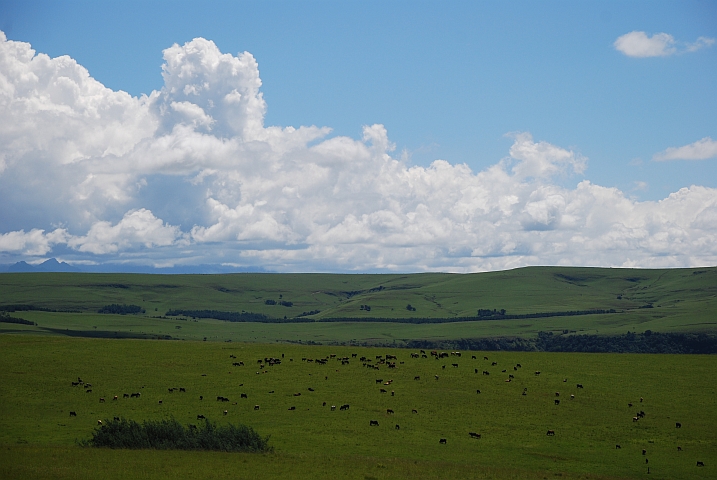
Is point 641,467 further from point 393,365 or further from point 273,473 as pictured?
point 393,365

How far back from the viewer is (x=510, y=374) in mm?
75125

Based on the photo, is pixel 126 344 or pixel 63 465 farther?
pixel 126 344

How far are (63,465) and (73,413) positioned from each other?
18.8 metres

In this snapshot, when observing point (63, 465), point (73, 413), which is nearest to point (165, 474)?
point (63, 465)

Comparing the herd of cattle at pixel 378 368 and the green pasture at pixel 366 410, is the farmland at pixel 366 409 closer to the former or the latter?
the green pasture at pixel 366 410

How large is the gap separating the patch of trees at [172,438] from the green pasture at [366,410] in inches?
78.0

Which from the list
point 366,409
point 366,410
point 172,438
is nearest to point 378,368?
point 366,409

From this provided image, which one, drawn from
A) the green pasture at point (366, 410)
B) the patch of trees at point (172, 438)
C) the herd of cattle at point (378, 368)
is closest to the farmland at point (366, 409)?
the green pasture at point (366, 410)

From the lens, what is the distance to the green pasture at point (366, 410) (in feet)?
146

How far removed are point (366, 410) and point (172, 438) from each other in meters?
17.2

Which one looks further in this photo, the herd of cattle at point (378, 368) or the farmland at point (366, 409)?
the herd of cattle at point (378, 368)

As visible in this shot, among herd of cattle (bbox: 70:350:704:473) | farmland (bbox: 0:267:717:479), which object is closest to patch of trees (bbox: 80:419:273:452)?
farmland (bbox: 0:267:717:479)

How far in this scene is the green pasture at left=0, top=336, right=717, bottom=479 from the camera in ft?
146

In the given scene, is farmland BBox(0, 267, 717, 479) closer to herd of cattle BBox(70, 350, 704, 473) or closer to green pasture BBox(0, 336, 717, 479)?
green pasture BBox(0, 336, 717, 479)
